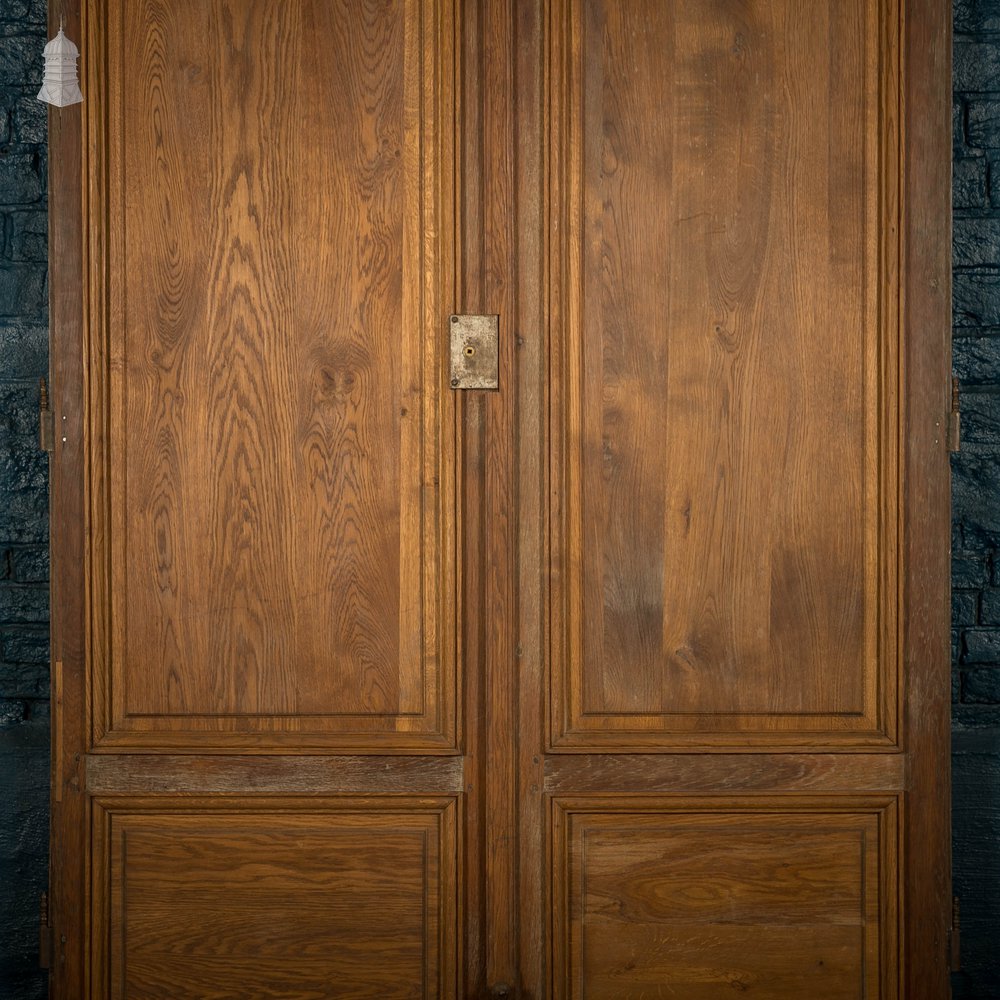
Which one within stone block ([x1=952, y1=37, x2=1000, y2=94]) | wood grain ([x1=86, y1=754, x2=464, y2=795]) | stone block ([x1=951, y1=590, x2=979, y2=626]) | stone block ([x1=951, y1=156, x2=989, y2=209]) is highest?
stone block ([x1=952, y1=37, x2=1000, y2=94])

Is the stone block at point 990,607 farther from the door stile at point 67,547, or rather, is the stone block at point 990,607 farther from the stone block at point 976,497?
the door stile at point 67,547

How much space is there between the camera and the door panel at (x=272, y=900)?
5.09ft

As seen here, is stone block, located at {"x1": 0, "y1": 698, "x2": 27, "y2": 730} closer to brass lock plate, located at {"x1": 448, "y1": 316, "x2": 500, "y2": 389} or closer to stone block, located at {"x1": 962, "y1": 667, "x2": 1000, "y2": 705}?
brass lock plate, located at {"x1": 448, "y1": 316, "x2": 500, "y2": 389}

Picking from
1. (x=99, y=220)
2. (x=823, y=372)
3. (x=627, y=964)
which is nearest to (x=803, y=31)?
(x=823, y=372)

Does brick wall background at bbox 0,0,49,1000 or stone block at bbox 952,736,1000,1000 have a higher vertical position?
brick wall background at bbox 0,0,49,1000

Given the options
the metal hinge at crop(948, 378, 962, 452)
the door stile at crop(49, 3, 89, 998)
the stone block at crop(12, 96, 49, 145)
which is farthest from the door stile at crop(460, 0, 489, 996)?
the stone block at crop(12, 96, 49, 145)

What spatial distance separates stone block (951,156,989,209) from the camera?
5.90 ft

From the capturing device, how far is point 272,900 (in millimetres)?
1555

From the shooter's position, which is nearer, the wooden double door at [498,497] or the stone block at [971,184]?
the wooden double door at [498,497]

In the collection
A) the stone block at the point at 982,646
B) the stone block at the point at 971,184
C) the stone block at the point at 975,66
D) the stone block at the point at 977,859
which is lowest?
the stone block at the point at 977,859

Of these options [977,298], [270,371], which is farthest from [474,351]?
[977,298]

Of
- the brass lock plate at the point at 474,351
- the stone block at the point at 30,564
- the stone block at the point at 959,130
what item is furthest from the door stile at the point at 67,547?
the stone block at the point at 959,130

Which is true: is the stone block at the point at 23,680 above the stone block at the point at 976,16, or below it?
below

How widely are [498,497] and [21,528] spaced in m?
0.99
